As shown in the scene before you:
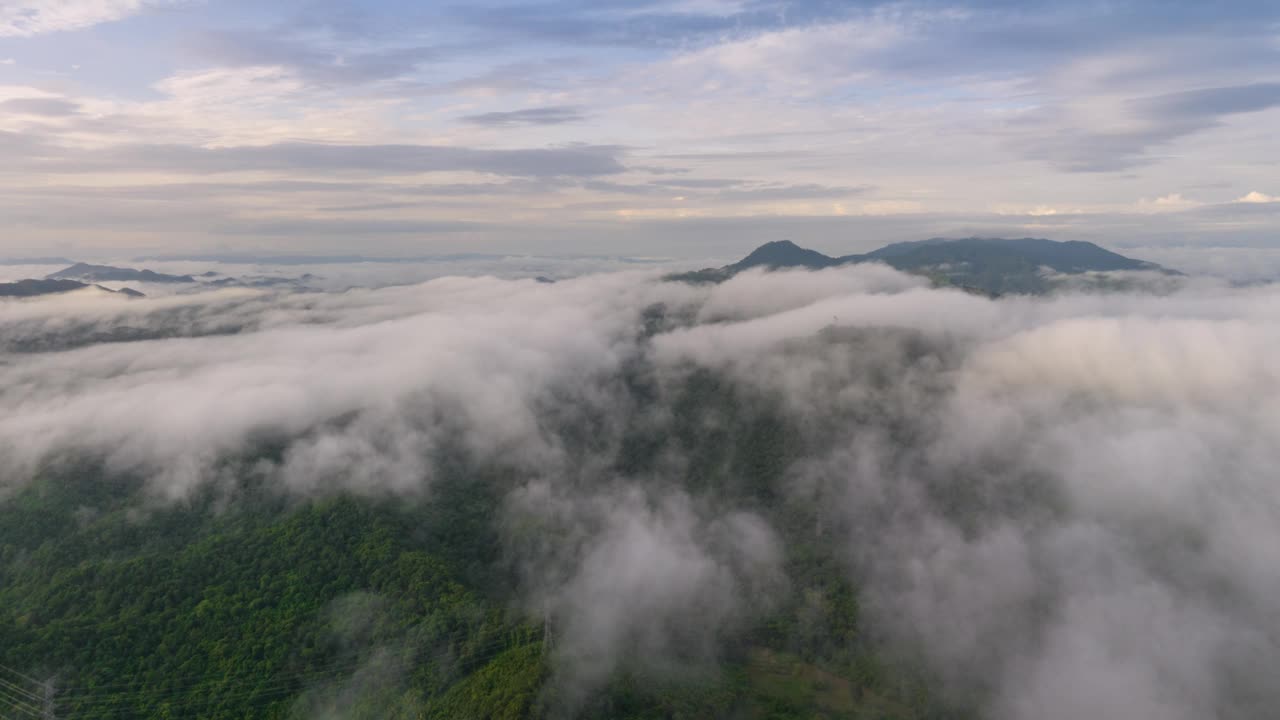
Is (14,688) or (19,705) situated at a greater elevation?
(14,688)

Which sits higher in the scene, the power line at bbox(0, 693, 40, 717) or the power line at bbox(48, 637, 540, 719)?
the power line at bbox(0, 693, 40, 717)

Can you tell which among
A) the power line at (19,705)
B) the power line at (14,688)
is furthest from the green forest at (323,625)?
the power line at (14,688)

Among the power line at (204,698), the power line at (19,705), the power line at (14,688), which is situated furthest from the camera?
the power line at (204,698)

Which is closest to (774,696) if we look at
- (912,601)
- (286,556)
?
(912,601)

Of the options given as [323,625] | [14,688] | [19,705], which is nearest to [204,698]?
[323,625]

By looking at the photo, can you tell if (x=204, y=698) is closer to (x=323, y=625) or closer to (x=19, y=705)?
(x=323, y=625)

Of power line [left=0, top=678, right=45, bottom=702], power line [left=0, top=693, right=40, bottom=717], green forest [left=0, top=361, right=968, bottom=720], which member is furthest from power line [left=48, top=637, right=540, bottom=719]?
power line [left=0, top=678, right=45, bottom=702]

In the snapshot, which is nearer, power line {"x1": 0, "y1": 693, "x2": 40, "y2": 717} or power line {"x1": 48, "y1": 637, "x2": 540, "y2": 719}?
power line {"x1": 0, "y1": 693, "x2": 40, "y2": 717}

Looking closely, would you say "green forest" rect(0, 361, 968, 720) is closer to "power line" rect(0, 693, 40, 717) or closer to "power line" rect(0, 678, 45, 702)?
"power line" rect(0, 693, 40, 717)

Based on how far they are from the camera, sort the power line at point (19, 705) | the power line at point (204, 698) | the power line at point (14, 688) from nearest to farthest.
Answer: the power line at point (19, 705)
the power line at point (14, 688)
the power line at point (204, 698)

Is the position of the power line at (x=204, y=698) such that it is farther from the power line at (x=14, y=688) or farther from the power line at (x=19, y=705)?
the power line at (x=14, y=688)

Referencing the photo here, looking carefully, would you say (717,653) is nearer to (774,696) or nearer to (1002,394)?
(774,696)
